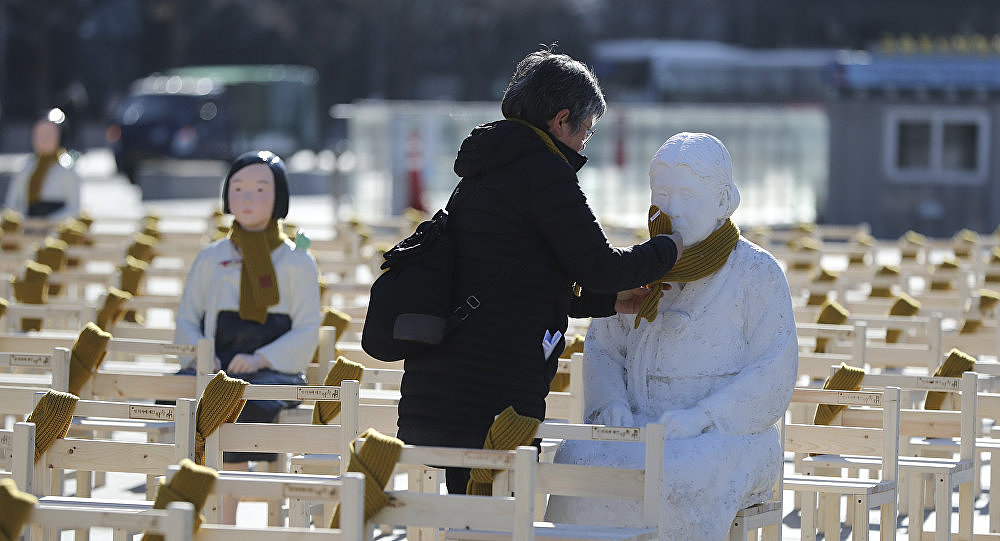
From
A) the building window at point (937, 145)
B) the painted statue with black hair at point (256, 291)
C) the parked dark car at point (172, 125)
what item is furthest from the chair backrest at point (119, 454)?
the parked dark car at point (172, 125)

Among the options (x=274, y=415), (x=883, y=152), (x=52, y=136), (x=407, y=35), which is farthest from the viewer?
(x=407, y=35)

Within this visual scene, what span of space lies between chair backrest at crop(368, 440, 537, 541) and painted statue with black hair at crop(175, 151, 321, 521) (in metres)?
2.55

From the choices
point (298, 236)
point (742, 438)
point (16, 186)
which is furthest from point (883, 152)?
point (742, 438)

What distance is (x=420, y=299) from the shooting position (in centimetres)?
445

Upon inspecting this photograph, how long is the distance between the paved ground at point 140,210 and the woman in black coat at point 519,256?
2497 mm

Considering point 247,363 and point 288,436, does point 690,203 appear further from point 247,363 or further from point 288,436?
point 247,363

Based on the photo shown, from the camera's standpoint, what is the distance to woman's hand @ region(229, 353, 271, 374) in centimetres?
651

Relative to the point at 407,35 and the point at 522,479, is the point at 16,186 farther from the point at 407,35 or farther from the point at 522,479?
the point at 407,35

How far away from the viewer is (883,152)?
881 inches

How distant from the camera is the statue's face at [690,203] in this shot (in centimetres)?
483

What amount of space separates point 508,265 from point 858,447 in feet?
5.38

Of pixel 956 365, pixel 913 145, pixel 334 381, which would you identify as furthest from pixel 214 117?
pixel 956 365

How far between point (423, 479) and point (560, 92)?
6.35 feet

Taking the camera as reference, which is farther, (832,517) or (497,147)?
(832,517)
